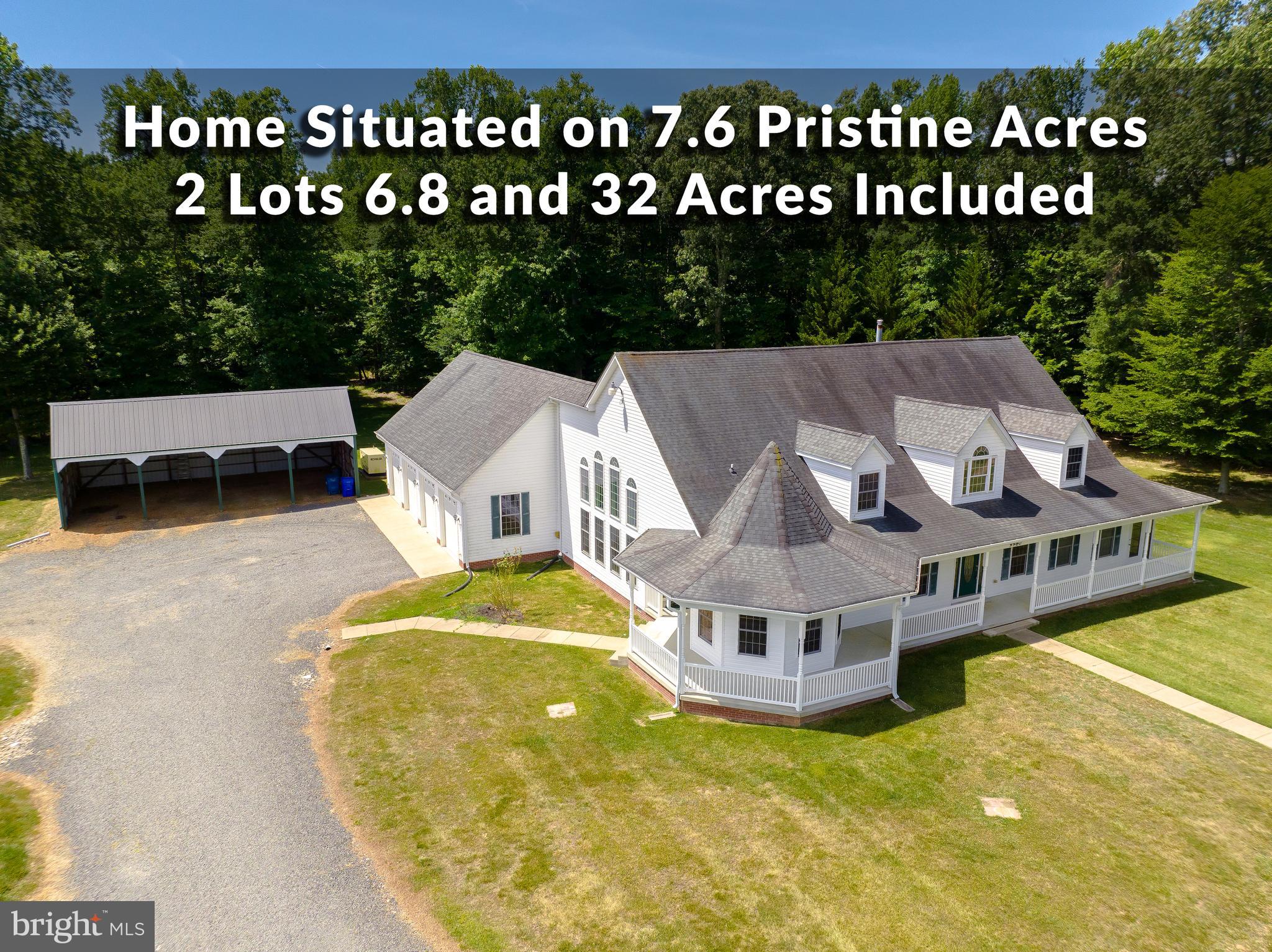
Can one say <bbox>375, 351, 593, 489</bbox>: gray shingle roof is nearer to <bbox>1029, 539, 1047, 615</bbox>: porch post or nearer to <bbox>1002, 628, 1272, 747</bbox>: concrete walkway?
<bbox>1029, 539, 1047, 615</bbox>: porch post

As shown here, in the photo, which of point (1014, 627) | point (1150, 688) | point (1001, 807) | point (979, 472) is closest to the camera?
point (1001, 807)

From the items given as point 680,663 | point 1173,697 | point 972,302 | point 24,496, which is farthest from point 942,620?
point 24,496

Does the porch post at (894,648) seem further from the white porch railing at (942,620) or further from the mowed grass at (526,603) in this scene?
the mowed grass at (526,603)

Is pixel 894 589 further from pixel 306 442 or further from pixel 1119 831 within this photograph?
pixel 306 442

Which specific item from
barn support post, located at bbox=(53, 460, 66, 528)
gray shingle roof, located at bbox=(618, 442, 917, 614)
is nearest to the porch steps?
gray shingle roof, located at bbox=(618, 442, 917, 614)

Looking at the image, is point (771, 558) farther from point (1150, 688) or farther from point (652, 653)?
point (1150, 688)

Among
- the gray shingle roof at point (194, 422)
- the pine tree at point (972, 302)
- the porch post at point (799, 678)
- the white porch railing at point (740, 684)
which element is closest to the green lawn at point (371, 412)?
the gray shingle roof at point (194, 422)
